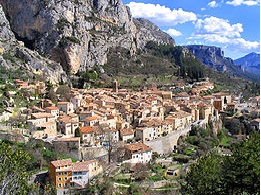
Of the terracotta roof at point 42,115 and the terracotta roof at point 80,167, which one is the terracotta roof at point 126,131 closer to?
the terracotta roof at point 42,115

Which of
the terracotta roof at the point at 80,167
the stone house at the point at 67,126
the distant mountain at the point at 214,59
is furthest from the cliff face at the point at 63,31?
the distant mountain at the point at 214,59

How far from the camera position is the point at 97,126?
2659cm

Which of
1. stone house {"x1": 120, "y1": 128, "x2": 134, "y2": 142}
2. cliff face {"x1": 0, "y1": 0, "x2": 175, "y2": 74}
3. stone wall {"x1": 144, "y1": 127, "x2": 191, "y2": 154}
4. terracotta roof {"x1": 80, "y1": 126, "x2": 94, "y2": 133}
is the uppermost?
cliff face {"x1": 0, "y1": 0, "x2": 175, "y2": 74}

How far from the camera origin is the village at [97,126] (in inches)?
874

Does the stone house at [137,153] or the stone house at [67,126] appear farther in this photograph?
the stone house at [67,126]

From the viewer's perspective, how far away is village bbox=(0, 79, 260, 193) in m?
22.2

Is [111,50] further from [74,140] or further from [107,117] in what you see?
[74,140]

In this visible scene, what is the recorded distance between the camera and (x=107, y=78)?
52.3 m

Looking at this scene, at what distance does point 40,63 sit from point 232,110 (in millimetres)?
23325

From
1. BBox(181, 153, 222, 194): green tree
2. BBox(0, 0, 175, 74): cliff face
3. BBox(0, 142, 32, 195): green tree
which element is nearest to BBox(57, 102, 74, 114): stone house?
BBox(181, 153, 222, 194): green tree

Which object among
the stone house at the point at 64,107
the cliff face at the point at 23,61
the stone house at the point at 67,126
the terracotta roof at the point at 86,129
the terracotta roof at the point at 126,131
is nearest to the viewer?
the terracotta roof at the point at 86,129

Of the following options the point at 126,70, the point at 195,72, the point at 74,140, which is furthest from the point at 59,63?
the point at 74,140

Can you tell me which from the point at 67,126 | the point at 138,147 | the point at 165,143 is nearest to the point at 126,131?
the point at 165,143

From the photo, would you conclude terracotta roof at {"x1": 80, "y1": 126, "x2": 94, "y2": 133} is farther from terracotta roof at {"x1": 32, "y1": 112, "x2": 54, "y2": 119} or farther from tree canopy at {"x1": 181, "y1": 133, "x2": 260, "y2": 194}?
tree canopy at {"x1": 181, "y1": 133, "x2": 260, "y2": 194}
